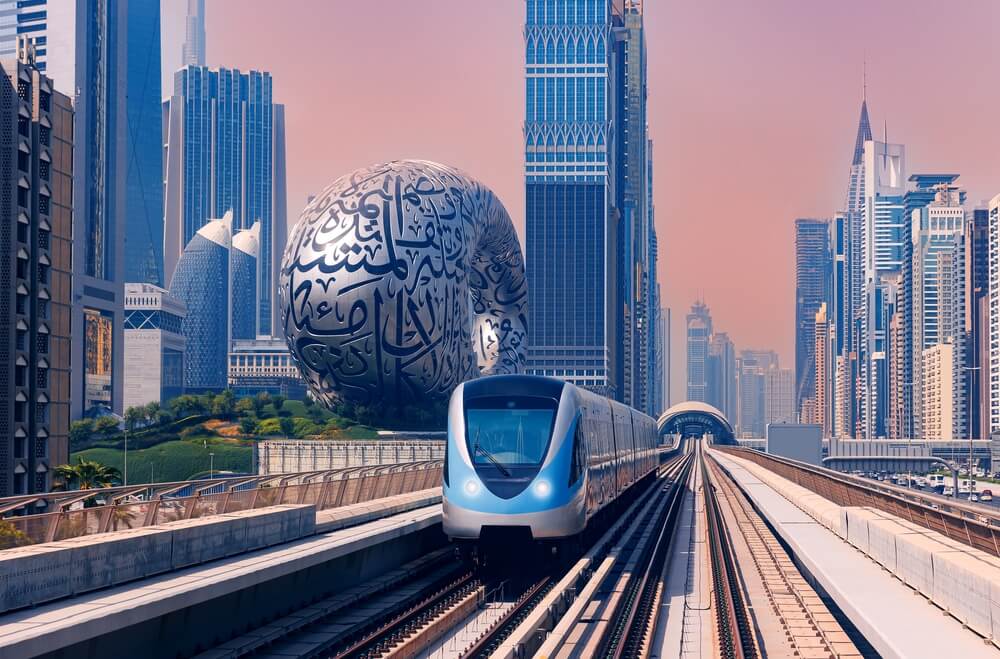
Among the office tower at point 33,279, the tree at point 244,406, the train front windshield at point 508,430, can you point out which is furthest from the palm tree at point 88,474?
the tree at point 244,406

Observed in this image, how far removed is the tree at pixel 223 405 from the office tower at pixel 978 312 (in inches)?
5230

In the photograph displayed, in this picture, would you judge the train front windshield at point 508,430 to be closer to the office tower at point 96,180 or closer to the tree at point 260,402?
the tree at point 260,402

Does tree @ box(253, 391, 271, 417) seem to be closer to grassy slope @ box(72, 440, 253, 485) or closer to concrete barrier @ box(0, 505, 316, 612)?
grassy slope @ box(72, 440, 253, 485)

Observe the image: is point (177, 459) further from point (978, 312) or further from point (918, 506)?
point (978, 312)

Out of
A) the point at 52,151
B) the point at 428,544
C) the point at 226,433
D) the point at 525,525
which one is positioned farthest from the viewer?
the point at 226,433

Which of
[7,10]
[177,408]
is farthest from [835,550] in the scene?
[7,10]

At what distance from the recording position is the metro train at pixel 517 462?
2158cm

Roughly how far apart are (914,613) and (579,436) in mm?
10776

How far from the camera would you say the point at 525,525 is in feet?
70.5

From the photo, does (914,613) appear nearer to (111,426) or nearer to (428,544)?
(428,544)

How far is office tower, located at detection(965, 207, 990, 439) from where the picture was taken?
18838cm

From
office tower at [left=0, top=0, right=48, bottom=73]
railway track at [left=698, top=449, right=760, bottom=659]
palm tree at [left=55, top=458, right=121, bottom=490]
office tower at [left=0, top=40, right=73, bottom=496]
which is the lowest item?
railway track at [left=698, top=449, right=760, bottom=659]

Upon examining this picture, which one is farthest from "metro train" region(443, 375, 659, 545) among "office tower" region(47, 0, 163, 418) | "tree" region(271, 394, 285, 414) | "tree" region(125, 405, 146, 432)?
"office tower" region(47, 0, 163, 418)

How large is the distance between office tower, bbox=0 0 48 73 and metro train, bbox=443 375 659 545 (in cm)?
14395
